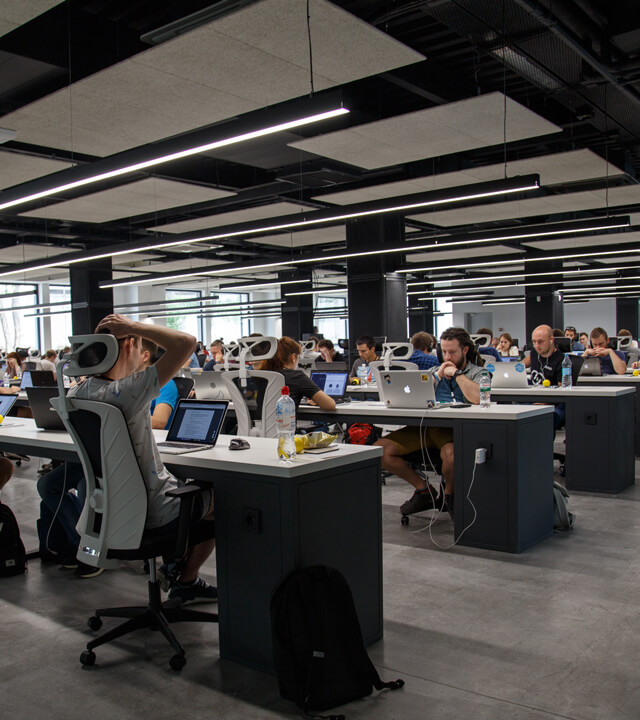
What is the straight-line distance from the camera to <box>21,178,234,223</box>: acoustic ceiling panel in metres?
8.73

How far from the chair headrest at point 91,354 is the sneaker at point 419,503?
108 inches

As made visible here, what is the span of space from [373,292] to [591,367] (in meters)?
5.43

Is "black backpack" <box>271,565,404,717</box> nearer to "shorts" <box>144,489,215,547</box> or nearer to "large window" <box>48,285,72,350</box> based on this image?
"shorts" <box>144,489,215,547</box>

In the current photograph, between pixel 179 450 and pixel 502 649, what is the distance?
5.18 feet

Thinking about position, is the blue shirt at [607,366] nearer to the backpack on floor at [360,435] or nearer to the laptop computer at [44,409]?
the backpack on floor at [360,435]

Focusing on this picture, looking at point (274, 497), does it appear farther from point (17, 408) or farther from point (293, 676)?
point (17, 408)

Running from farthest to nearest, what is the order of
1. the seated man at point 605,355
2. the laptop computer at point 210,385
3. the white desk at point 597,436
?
the seated man at point 605,355 < the laptop computer at point 210,385 < the white desk at point 597,436

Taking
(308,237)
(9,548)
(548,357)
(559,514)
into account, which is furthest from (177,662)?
(308,237)

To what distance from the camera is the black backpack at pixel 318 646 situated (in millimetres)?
2281

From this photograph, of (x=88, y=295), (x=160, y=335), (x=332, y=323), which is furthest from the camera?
(x=332, y=323)

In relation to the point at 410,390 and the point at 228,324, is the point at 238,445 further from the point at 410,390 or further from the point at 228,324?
the point at 228,324

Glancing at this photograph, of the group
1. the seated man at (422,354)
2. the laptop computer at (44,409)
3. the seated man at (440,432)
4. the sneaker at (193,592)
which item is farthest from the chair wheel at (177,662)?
the seated man at (422,354)

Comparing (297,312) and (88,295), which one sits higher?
(88,295)

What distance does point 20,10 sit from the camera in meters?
4.08
